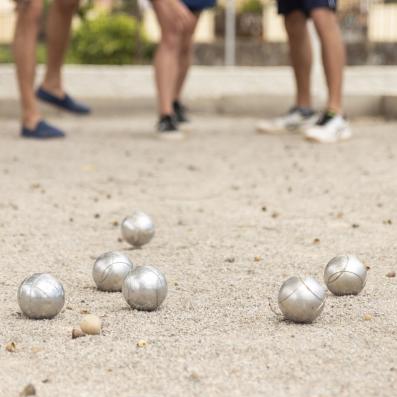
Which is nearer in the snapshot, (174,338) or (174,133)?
(174,338)

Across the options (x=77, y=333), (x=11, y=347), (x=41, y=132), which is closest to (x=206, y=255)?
(x=77, y=333)

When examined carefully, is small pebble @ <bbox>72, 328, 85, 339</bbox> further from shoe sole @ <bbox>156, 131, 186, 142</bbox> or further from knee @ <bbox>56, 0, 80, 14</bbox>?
knee @ <bbox>56, 0, 80, 14</bbox>

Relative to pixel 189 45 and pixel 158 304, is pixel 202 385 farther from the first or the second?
pixel 189 45

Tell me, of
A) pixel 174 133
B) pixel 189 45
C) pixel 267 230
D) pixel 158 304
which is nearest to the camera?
pixel 158 304

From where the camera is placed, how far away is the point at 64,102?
8461 mm

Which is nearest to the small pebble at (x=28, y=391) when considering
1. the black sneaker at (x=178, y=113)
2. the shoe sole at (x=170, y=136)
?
the shoe sole at (x=170, y=136)

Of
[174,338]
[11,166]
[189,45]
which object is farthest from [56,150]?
[174,338]

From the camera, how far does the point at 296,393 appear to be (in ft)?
7.98

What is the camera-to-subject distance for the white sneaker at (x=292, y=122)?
25.6 feet

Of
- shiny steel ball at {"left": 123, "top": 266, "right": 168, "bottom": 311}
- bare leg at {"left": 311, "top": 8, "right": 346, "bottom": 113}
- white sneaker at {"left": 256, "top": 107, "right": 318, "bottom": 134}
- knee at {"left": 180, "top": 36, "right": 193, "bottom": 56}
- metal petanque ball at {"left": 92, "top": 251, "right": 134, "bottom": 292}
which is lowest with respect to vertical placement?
white sneaker at {"left": 256, "top": 107, "right": 318, "bottom": 134}

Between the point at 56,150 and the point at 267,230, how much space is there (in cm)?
269

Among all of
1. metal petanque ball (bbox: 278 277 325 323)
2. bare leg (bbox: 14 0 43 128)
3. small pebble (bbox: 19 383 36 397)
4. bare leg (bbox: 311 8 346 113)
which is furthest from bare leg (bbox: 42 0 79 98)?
small pebble (bbox: 19 383 36 397)

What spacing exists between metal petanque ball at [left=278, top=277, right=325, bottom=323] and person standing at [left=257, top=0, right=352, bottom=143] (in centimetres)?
423

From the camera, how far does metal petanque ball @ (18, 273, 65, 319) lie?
9.82 ft
